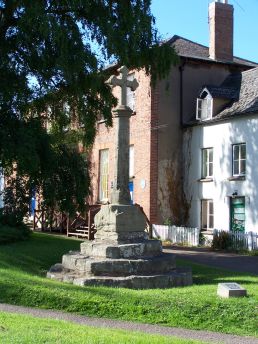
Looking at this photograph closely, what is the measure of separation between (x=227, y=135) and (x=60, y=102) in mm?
8124

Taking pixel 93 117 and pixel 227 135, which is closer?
pixel 93 117

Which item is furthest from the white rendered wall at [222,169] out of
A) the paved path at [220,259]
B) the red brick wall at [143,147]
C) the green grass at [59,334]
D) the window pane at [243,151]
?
the green grass at [59,334]

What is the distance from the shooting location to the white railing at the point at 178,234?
2420 cm

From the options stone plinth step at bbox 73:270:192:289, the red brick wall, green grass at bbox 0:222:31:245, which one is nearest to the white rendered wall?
the red brick wall

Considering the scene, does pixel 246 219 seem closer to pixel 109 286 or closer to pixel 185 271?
pixel 185 271

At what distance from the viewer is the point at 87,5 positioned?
1766cm

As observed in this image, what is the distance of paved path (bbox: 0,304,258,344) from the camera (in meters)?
8.08

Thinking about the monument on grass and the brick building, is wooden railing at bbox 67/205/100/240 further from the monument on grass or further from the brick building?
the monument on grass

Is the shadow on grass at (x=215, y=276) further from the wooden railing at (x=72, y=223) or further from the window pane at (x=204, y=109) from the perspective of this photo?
the window pane at (x=204, y=109)

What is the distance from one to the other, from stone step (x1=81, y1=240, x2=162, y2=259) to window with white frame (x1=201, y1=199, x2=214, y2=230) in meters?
12.4

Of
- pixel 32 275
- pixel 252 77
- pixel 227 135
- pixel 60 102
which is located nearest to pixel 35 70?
pixel 60 102

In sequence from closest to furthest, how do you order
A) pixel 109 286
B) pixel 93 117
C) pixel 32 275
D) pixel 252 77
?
pixel 109 286 → pixel 32 275 → pixel 93 117 → pixel 252 77

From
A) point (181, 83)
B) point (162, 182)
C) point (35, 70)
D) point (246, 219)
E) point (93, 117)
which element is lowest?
point (246, 219)

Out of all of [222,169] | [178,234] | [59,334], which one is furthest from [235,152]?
[59,334]
